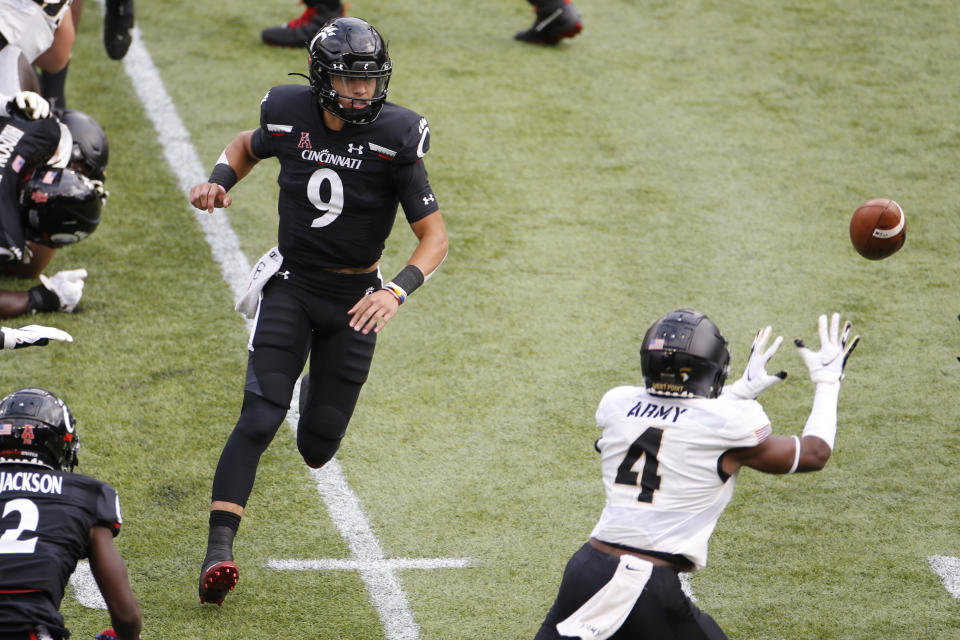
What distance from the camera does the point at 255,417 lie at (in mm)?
4691

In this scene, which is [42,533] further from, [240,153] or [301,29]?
[301,29]

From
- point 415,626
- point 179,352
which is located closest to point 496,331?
point 179,352

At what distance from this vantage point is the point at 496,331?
6801 mm

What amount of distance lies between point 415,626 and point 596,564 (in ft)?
3.87

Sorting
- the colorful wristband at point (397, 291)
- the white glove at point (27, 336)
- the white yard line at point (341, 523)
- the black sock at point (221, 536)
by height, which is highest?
the colorful wristband at point (397, 291)

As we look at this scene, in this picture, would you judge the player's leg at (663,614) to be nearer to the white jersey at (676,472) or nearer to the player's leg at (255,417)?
the white jersey at (676,472)

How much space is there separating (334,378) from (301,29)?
5305 millimetres

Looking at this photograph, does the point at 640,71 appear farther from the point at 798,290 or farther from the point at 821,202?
the point at 798,290

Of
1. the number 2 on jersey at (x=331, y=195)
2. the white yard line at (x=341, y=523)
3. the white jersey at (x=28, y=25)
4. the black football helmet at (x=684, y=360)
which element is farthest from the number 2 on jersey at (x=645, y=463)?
the white jersey at (x=28, y=25)

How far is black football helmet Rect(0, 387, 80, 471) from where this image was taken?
3.85 metres

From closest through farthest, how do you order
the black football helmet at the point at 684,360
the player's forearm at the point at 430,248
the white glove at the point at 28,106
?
the black football helmet at the point at 684,360 → the player's forearm at the point at 430,248 → the white glove at the point at 28,106

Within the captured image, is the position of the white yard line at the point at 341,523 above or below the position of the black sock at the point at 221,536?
below

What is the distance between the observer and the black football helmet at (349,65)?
187 inches

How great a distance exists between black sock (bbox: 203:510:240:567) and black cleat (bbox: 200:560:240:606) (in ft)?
0.09
